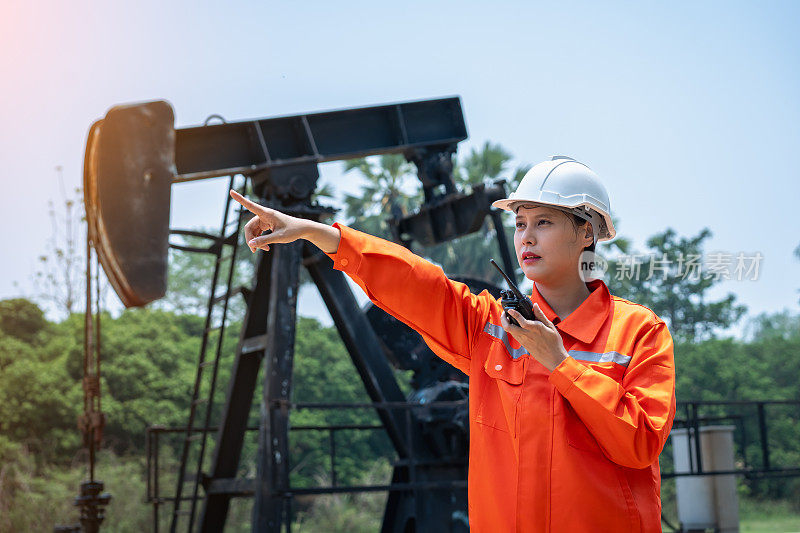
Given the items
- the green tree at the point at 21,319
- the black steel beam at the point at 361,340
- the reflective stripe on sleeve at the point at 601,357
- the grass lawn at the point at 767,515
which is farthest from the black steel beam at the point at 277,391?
the green tree at the point at 21,319

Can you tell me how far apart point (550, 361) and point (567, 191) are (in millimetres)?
611

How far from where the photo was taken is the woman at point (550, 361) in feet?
7.63

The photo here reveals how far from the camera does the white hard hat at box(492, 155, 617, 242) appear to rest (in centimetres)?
268

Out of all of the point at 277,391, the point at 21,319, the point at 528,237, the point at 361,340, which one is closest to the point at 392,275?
the point at 528,237

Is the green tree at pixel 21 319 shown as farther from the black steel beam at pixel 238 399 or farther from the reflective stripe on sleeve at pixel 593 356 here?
the reflective stripe on sleeve at pixel 593 356

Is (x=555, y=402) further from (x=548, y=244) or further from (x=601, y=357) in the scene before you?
(x=548, y=244)

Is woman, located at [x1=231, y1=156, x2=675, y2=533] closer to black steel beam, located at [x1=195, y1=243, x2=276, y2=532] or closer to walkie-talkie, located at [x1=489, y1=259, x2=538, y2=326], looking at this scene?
walkie-talkie, located at [x1=489, y1=259, x2=538, y2=326]

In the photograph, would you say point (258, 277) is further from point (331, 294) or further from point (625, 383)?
point (625, 383)

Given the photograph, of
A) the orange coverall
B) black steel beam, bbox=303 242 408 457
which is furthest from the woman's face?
black steel beam, bbox=303 242 408 457

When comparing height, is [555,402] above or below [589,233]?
below

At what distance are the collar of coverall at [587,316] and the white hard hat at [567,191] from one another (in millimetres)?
209

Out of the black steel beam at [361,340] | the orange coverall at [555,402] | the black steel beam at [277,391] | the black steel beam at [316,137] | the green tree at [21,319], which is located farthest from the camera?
the green tree at [21,319]

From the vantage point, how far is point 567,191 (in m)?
2.69

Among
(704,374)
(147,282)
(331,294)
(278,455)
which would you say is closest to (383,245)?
(147,282)
